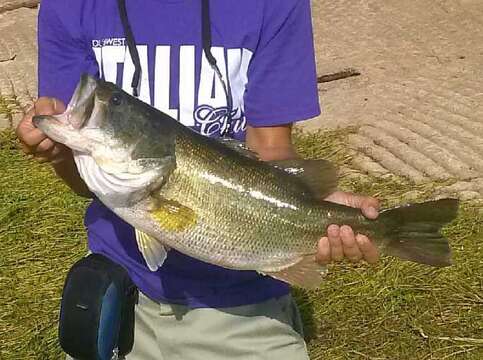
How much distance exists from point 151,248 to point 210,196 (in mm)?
193

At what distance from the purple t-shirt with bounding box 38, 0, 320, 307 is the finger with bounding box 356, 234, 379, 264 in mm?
381

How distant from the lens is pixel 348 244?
2.43 metres

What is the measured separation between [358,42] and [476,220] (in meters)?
3.05

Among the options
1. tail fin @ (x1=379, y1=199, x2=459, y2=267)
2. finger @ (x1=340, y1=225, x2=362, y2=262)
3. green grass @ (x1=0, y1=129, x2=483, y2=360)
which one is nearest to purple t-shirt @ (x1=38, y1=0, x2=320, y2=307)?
finger @ (x1=340, y1=225, x2=362, y2=262)

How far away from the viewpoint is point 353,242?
7.97 ft

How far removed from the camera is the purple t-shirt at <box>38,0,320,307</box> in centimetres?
264

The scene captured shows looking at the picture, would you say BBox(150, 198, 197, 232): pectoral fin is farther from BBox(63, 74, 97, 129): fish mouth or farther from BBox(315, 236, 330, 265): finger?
BBox(315, 236, 330, 265): finger

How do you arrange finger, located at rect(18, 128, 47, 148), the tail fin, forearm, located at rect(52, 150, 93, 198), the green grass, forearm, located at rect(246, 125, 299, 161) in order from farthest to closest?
the green grass < forearm, located at rect(246, 125, 299, 161) < forearm, located at rect(52, 150, 93, 198) < the tail fin < finger, located at rect(18, 128, 47, 148)

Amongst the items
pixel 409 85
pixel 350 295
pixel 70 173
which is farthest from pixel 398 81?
pixel 70 173

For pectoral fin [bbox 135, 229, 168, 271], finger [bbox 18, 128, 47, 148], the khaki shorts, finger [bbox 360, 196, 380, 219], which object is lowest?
the khaki shorts

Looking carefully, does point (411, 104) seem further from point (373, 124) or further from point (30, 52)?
point (30, 52)

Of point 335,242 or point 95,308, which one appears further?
point 95,308

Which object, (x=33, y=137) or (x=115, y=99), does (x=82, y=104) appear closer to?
(x=115, y=99)

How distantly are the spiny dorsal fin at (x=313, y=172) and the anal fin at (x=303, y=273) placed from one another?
171 mm
